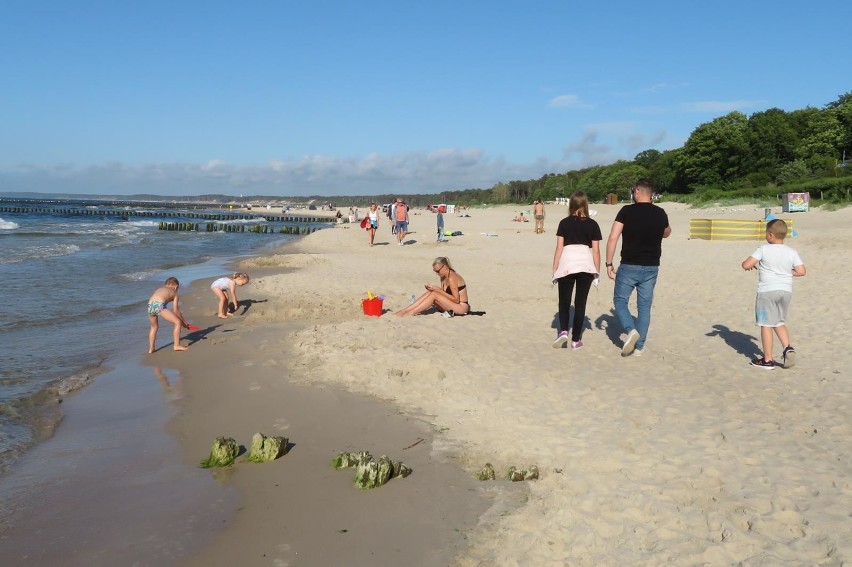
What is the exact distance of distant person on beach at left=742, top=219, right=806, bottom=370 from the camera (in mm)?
6758

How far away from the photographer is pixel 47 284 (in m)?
16.0

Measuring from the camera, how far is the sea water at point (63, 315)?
6582 mm

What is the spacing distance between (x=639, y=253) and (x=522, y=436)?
3.23 meters

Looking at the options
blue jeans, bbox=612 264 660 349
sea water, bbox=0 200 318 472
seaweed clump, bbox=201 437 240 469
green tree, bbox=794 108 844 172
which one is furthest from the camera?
green tree, bbox=794 108 844 172

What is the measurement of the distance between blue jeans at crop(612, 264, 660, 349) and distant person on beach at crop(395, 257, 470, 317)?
9.82 ft

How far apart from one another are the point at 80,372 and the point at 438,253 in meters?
16.0

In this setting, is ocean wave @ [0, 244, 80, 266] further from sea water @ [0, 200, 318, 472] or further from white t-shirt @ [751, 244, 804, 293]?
white t-shirt @ [751, 244, 804, 293]

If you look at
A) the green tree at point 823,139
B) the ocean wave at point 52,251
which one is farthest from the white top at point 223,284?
the green tree at point 823,139

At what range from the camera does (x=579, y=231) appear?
7.43m

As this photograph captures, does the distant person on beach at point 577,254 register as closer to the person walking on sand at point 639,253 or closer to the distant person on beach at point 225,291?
the person walking on sand at point 639,253

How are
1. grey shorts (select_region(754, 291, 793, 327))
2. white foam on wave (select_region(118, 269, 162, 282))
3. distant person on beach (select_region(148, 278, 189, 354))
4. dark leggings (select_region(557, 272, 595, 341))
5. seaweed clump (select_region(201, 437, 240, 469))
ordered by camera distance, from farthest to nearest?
white foam on wave (select_region(118, 269, 162, 282)), distant person on beach (select_region(148, 278, 189, 354)), dark leggings (select_region(557, 272, 595, 341)), grey shorts (select_region(754, 291, 793, 327)), seaweed clump (select_region(201, 437, 240, 469))

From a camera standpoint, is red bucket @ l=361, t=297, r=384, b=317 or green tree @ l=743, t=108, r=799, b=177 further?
green tree @ l=743, t=108, r=799, b=177

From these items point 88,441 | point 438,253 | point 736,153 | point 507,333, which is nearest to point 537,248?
point 438,253

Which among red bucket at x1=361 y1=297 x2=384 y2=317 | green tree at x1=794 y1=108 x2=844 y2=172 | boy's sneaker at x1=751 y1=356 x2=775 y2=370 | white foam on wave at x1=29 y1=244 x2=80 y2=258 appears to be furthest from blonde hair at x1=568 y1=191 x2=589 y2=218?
green tree at x1=794 y1=108 x2=844 y2=172
